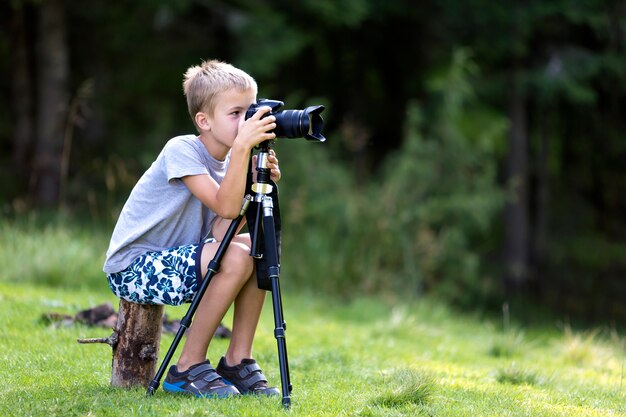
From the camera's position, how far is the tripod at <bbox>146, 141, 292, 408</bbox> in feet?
12.2

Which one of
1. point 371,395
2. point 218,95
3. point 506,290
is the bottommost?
point 506,290

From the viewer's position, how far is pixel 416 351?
6.41 meters

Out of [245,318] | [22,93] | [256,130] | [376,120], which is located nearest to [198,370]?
[245,318]

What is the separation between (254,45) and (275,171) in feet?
28.0

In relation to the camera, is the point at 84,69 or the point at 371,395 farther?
the point at 84,69

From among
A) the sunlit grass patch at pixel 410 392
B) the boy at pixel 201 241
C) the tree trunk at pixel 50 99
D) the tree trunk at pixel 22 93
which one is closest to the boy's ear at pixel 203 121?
the boy at pixel 201 241

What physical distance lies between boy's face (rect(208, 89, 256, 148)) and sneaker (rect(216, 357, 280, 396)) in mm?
1022

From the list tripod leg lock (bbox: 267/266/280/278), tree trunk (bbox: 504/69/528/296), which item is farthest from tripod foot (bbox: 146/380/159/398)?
tree trunk (bbox: 504/69/528/296)

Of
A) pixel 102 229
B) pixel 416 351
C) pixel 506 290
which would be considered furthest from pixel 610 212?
pixel 416 351

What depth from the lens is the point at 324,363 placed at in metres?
5.28

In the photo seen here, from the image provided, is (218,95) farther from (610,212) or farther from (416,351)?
(610,212)

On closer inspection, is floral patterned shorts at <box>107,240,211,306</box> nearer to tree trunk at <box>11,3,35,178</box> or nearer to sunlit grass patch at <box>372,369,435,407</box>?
sunlit grass patch at <box>372,369,435,407</box>

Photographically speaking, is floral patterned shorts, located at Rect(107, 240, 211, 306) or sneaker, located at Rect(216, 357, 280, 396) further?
Answer: sneaker, located at Rect(216, 357, 280, 396)

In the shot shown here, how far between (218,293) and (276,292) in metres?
0.28
